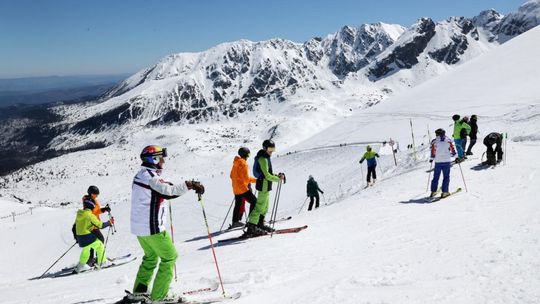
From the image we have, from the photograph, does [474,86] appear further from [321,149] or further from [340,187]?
[340,187]

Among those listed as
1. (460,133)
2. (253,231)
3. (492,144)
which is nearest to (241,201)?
(253,231)

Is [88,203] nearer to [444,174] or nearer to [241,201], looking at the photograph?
[241,201]

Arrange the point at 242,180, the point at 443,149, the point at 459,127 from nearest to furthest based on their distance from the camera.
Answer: the point at 242,180 → the point at 443,149 → the point at 459,127

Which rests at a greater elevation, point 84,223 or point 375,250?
point 375,250

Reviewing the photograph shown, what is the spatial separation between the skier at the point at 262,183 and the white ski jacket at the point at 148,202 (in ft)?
16.0

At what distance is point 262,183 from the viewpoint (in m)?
11.4

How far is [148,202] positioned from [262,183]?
536 cm

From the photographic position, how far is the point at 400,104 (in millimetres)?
61844

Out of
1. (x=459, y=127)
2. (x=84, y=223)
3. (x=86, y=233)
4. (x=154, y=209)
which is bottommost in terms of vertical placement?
(x=86, y=233)

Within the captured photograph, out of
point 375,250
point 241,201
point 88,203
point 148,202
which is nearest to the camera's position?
point 148,202

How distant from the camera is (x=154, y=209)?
629 centimetres

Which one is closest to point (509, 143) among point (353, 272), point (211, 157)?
point (353, 272)

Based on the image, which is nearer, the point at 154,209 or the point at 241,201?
the point at 154,209

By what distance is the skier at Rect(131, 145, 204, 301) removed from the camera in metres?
6.18
